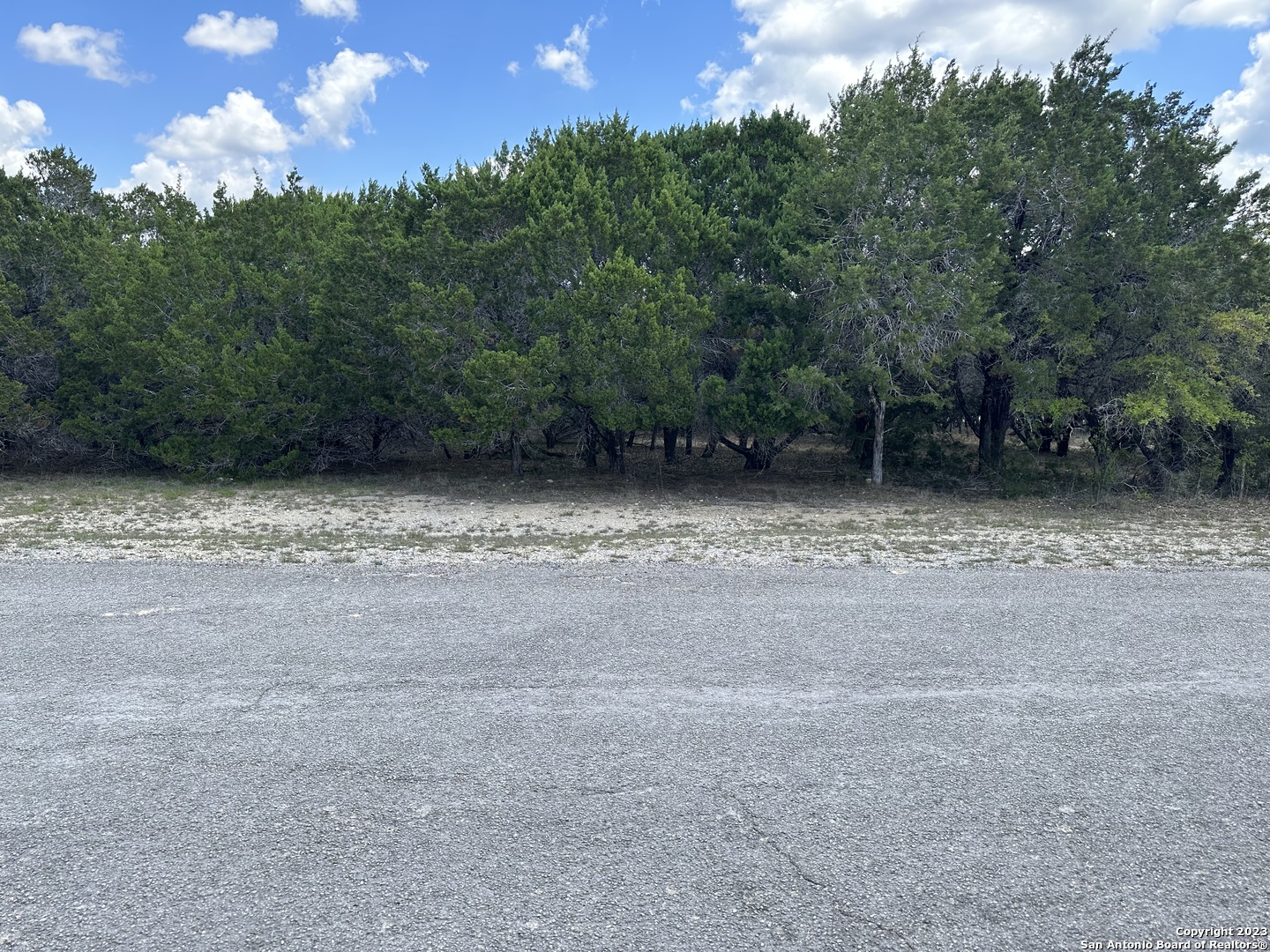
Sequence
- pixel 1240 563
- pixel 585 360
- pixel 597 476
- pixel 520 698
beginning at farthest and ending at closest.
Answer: pixel 597 476
pixel 585 360
pixel 1240 563
pixel 520 698

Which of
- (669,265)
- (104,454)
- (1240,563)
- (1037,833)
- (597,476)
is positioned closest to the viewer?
(1037,833)

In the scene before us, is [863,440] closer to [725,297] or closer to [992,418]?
[992,418]

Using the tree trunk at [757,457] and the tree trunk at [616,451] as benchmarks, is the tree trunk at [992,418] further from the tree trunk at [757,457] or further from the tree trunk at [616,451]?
the tree trunk at [616,451]

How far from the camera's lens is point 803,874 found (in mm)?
3102

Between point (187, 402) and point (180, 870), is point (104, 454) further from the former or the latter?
point (180, 870)

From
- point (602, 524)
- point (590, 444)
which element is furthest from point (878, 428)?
point (602, 524)

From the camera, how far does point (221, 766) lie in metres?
3.96

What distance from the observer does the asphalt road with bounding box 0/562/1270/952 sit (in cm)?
287

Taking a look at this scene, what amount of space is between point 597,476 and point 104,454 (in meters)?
14.5

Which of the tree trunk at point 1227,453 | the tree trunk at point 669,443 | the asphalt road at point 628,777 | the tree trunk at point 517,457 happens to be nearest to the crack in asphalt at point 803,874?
the asphalt road at point 628,777

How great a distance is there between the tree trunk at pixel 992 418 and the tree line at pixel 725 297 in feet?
0.54

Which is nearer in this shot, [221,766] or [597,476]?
[221,766]

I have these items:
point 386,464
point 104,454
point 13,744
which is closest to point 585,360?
point 386,464

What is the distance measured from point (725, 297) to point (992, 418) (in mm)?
9216
